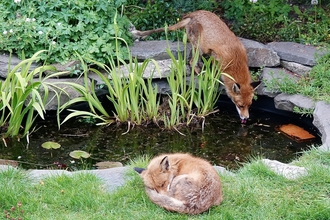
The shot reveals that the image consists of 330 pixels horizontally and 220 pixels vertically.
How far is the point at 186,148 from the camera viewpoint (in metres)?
7.53

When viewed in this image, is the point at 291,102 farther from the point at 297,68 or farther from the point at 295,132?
the point at 297,68

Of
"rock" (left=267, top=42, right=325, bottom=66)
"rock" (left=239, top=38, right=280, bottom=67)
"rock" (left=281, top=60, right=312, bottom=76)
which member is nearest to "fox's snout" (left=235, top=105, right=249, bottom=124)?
"rock" (left=239, top=38, right=280, bottom=67)

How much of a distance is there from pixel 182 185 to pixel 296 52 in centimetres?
488

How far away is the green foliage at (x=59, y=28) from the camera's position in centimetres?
802

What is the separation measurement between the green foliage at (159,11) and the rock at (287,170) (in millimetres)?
4399

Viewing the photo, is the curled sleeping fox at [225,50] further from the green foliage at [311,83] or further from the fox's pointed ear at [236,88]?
the green foliage at [311,83]

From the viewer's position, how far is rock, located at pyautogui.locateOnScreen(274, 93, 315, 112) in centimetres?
800

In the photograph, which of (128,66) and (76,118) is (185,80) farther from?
(76,118)

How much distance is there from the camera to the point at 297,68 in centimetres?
885

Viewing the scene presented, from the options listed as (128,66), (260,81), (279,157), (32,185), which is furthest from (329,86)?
(32,185)

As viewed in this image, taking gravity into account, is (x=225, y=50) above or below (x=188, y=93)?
above

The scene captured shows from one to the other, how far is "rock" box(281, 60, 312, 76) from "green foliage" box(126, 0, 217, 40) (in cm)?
211

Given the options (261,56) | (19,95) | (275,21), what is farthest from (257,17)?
(19,95)

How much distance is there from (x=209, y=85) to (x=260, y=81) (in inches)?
31.8
